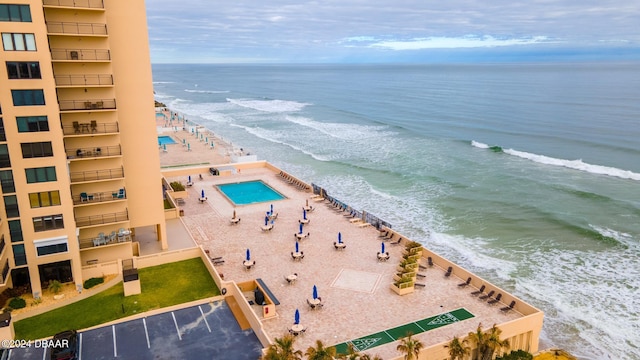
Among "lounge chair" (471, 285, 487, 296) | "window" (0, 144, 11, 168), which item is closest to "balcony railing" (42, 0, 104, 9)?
"window" (0, 144, 11, 168)

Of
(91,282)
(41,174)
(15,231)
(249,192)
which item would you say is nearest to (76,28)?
(41,174)

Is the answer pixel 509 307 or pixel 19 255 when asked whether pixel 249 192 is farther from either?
pixel 509 307

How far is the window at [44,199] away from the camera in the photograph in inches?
925

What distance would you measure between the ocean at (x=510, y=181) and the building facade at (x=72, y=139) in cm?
2232

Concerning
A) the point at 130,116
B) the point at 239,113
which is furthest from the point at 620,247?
the point at 239,113

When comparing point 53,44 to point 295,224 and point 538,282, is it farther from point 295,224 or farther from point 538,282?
point 538,282

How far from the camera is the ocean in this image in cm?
2988

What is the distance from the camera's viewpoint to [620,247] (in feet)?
120

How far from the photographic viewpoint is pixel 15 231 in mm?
23484

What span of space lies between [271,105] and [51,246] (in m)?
105

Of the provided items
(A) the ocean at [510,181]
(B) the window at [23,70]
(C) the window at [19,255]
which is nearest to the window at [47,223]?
(C) the window at [19,255]

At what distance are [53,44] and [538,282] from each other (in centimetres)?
3285

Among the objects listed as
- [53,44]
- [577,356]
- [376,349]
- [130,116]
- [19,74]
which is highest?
[53,44]

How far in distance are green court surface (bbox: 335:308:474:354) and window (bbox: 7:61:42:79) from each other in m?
19.3
